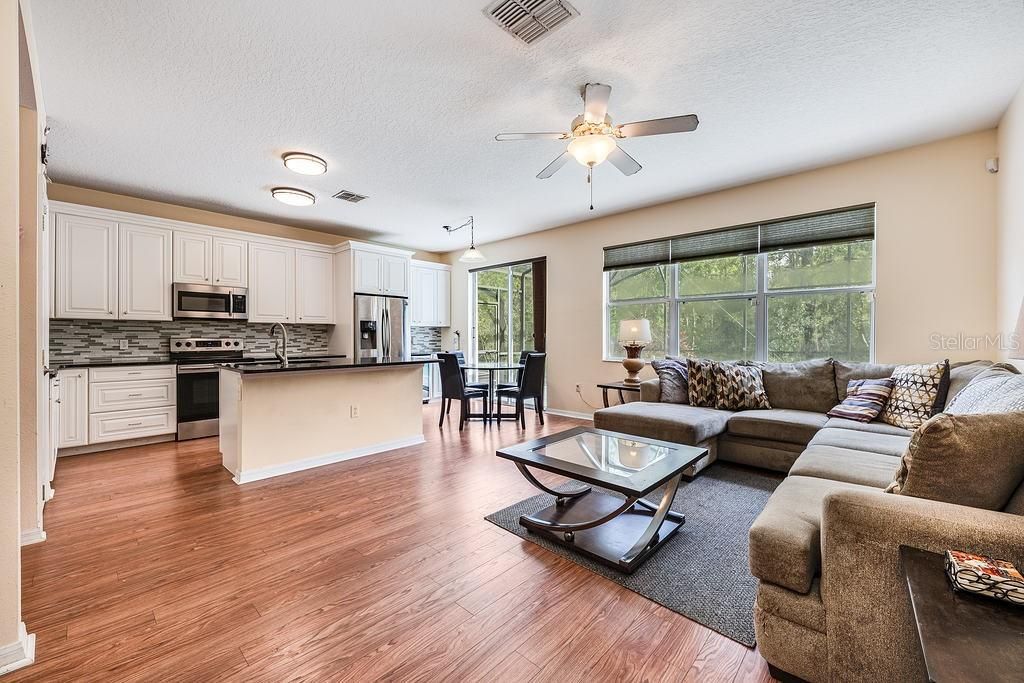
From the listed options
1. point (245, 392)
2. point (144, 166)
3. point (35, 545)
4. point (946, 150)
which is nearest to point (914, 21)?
point (946, 150)

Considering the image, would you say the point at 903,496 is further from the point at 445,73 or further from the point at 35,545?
the point at 35,545

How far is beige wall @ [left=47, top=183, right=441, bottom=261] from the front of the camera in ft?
13.7

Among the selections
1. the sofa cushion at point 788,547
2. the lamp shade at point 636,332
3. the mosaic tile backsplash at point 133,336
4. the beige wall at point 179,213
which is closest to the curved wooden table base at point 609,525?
the sofa cushion at point 788,547

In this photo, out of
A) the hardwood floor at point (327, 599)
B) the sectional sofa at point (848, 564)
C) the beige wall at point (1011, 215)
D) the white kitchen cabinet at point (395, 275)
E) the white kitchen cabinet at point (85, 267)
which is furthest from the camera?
the white kitchen cabinet at point (395, 275)

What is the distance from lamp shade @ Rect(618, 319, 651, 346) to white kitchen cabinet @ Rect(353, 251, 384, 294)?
3471 mm

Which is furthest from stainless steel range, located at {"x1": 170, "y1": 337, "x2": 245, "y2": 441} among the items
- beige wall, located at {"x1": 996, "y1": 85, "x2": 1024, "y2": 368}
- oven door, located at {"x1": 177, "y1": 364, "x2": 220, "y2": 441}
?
beige wall, located at {"x1": 996, "y1": 85, "x2": 1024, "y2": 368}

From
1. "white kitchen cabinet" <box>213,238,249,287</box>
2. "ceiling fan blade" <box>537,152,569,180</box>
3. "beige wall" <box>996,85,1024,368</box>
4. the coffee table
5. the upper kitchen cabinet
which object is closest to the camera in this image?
the coffee table

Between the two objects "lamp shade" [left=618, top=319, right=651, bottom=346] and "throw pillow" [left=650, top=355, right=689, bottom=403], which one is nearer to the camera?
"throw pillow" [left=650, top=355, right=689, bottom=403]

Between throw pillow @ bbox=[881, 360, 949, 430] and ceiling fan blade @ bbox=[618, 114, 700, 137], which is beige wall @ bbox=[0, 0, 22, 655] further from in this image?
throw pillow @ bbox=[881, 360, 949, 430]

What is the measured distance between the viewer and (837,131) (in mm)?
3094

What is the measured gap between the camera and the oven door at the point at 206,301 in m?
4.55

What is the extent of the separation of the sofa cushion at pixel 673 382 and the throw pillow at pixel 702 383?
2.5 inches

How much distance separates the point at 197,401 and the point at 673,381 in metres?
4.98

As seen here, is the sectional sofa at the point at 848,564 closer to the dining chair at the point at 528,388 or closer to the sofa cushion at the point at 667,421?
the sofa cushion at the point at 667,421
